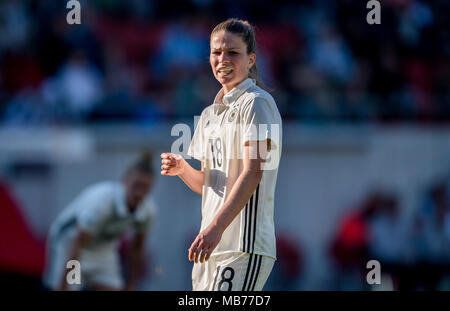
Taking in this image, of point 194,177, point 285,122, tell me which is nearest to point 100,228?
point 194,177

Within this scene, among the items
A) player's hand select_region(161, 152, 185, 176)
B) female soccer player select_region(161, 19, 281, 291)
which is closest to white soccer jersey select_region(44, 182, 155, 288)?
player's hand select_region(161, 152, 185, 176)

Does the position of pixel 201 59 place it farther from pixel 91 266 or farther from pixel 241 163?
pixel 241 163

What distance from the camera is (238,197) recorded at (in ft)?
13.7

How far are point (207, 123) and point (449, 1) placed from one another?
34.1ft

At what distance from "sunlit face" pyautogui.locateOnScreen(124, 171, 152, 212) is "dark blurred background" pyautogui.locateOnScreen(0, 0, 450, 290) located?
4.42 m

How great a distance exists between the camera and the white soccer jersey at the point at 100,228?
24.6 feet

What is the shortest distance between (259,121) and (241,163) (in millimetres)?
267

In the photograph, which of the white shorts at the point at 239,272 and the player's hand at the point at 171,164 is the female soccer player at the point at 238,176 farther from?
the player's hand at the point at 171,164

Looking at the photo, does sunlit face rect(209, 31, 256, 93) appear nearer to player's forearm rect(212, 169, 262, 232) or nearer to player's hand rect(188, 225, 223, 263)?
player's forearm rect(212, 169, 262, 232)

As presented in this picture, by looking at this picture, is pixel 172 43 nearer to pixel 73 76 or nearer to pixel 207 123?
pixel 73 76

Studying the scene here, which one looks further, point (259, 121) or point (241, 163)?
point (241, 163)

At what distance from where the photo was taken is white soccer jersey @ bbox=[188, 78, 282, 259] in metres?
4.29

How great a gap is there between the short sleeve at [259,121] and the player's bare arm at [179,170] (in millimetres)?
539
